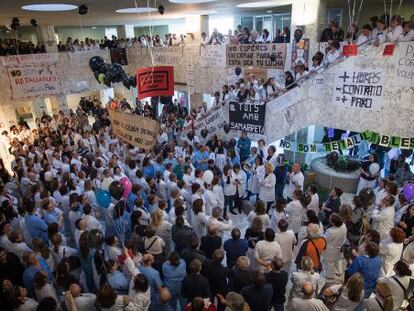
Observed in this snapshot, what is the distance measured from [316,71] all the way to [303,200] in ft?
13.8

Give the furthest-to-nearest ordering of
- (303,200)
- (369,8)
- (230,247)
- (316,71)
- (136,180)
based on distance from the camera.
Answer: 1. (369,8)
2. (316,71)
3. (136,180)
4. (303,200)
5. (230,247)

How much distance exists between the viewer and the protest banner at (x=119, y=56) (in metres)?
16.9

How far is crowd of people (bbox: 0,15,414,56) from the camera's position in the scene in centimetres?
741

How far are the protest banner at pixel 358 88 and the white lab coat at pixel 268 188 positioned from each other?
9.49 feet

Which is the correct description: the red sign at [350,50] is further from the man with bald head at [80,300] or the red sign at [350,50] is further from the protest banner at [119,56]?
the protest banner at [119,56]

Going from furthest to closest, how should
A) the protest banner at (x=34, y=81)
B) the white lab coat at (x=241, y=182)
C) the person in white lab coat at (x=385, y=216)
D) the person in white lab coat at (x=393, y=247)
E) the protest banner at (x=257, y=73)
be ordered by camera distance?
the protest banner at (x=34, y=81) → the protest banner at (x=257, y=73) → the white lab coat at (x=241, y=182) → the person in white lab coat at (x=385, y=216) → the person in white lab coat at (x=393, y=247)

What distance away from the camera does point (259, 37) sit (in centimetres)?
1323

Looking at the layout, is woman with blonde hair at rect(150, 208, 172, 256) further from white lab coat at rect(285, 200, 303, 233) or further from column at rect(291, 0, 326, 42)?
column at rect(291, 0, 326, 42)

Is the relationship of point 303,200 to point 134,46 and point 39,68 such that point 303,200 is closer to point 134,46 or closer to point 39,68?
point 39,68

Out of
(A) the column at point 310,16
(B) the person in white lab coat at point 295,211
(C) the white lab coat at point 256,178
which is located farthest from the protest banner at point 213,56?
(B) the person in white lab coat at point 295,211

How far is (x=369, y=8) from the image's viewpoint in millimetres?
13820

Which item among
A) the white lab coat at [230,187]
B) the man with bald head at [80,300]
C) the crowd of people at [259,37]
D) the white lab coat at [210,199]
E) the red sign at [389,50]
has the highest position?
the crowd of people at [259,37]

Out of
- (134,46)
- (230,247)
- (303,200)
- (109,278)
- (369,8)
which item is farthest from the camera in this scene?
(134,46)

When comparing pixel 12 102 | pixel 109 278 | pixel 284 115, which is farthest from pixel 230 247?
pixel 12 102
